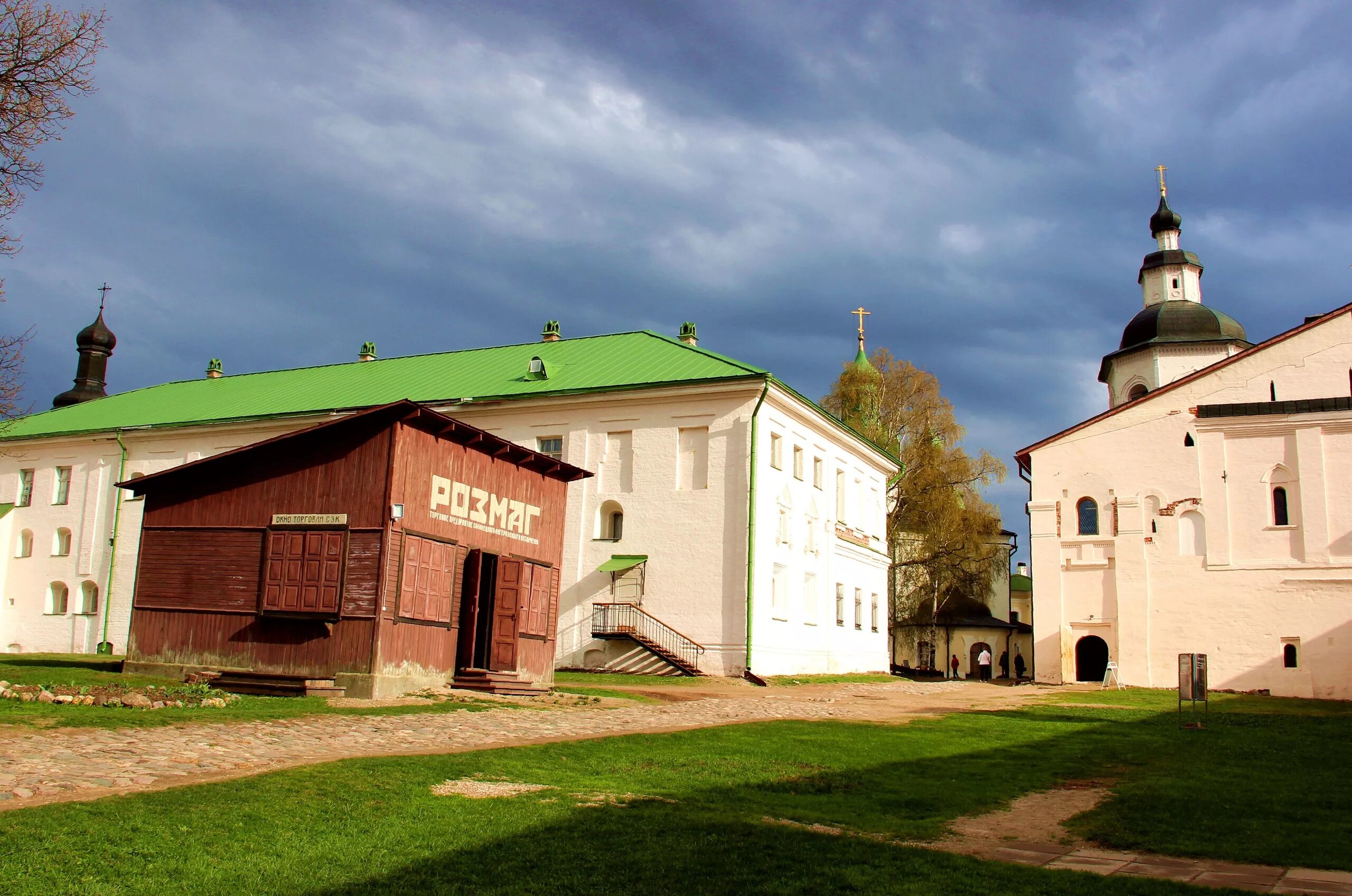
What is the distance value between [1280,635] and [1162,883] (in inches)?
1167

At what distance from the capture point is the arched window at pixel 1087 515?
35.9m

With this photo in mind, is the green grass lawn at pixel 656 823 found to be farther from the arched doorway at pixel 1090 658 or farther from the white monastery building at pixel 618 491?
the arched doorway at pixel 1090 658

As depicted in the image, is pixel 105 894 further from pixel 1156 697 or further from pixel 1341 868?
pixel 1156 697

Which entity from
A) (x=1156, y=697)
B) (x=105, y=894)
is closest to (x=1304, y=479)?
(x=1156, y=697)

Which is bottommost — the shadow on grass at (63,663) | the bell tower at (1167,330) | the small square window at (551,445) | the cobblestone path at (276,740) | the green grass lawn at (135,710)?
the cobblestone path at (276,740)

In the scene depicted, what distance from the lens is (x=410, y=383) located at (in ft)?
129

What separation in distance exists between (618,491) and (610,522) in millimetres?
1129

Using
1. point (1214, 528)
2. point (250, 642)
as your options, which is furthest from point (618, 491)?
point (1214, 528)

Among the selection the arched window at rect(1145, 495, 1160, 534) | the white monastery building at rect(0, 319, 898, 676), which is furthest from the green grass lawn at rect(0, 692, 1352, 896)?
the arched window at rect(1145, 495, 1160, 534)

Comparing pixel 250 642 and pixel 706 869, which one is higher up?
pixel 250 642

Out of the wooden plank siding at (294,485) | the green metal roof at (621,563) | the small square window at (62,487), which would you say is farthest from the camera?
the small square window at (62,487)

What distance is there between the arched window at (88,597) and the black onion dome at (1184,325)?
4524 cm

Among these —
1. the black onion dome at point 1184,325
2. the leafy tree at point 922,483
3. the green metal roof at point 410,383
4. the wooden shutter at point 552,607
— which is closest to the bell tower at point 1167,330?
the black onion dome at point 1184,325

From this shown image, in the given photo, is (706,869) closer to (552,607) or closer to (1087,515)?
(552,607)
